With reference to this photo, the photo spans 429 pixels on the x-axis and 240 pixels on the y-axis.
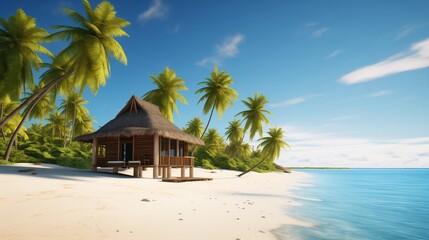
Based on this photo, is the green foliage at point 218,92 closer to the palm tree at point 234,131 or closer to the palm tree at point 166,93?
the palm tree at point 166,93

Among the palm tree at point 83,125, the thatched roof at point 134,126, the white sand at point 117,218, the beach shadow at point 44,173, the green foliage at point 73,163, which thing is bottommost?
the white sand at point 117,218

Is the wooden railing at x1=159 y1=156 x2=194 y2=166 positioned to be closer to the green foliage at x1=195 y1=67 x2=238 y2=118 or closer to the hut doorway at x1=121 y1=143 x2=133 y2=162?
A: the hut doorway at x1=121 y1=143 x2=133 y2=162

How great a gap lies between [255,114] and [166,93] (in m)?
10.6

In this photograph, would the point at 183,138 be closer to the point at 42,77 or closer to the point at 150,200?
the point at 150,200

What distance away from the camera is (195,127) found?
49.8m

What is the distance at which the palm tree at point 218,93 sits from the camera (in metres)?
31.0

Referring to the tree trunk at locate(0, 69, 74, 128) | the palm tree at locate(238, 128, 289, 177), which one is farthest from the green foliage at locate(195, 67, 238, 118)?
the tree trunk at locate(0, 69, 74, 128)

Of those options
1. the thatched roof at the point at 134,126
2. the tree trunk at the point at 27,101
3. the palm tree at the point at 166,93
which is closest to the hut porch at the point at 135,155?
the thatched roof at the point at 134,126

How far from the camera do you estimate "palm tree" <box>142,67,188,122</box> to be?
97.3ft

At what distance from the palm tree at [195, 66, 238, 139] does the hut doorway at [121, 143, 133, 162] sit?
508 inches

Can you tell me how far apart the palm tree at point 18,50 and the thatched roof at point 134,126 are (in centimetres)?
496

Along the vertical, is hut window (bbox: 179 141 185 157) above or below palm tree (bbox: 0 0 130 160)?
below

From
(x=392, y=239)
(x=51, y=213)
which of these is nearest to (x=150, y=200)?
(x=51, y=213)

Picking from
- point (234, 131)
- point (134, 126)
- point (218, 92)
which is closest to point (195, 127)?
point (234, 131)
